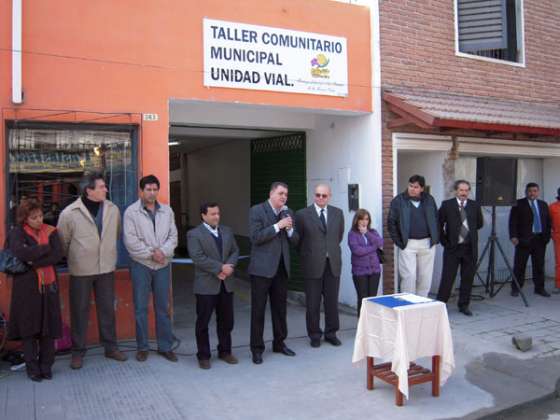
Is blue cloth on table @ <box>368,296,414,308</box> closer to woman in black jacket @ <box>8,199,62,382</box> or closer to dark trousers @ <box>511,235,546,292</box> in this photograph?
woman in black jacket @ <box>8,199,62,382</box>

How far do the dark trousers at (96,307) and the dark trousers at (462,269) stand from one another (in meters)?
4.30

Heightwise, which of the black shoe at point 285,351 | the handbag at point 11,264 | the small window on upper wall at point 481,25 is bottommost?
the black shoe at point 285,351

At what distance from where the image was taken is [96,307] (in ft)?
18.7

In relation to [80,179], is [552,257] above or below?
below

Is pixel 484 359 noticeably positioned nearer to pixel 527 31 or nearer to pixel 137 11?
pixel 137 11

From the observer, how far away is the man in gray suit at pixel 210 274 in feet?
17.6

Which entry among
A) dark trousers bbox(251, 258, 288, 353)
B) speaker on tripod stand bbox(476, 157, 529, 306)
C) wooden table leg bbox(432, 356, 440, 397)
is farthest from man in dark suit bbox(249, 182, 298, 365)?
speaker on tripod stand bbox(476, 157, 529, 306)

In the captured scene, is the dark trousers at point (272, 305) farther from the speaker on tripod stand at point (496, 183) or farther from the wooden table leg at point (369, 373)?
the speaker on tripod stand at point (496, 183)

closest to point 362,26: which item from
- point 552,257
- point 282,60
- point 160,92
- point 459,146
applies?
point 282,60

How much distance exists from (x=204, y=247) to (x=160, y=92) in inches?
79.3

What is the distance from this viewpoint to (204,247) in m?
5.38

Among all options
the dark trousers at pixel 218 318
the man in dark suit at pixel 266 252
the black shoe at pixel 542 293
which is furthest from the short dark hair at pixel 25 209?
the black shoe at pixel 542 293

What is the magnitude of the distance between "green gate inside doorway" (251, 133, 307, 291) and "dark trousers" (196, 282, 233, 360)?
319cm

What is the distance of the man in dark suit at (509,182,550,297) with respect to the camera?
8.66 meters
